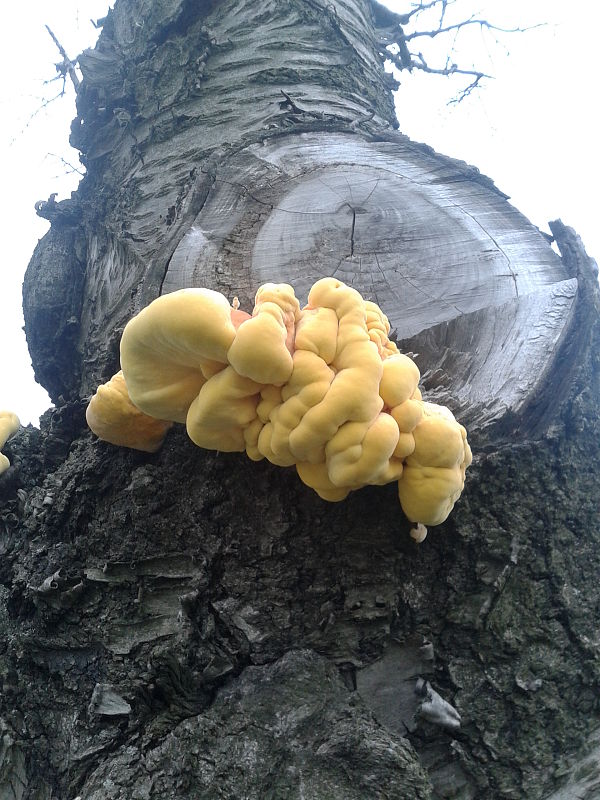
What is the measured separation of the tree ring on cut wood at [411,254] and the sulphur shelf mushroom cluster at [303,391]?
1.63ft

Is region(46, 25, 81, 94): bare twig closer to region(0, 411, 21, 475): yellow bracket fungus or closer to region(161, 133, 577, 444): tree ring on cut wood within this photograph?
region(161, 133, 577, 444): tree ring on cut wood

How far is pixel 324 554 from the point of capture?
6.72ft

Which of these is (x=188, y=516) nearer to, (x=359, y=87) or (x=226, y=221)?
(x=226, y=221)

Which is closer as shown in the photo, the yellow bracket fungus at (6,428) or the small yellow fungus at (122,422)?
the small yellow fungus at (122,422)

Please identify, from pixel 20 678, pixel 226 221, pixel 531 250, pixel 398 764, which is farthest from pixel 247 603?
pixel 531 250

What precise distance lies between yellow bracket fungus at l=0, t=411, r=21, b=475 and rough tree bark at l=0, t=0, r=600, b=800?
0.07 meters

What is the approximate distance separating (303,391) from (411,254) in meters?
1.27

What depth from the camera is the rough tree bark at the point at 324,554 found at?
1.85m

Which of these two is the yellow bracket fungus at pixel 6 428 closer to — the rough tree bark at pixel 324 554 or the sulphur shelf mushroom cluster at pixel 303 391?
the rough tree bark at pixel 324 554

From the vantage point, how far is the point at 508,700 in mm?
1902

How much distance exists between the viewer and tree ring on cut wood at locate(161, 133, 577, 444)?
2.41 metres

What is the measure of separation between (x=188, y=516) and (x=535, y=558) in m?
1.30

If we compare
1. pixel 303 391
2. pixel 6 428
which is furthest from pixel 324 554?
pixel 6 428

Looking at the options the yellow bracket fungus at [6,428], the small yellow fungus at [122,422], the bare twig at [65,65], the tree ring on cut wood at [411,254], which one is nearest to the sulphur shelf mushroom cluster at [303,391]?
the small yellow fungus at [122,422]
